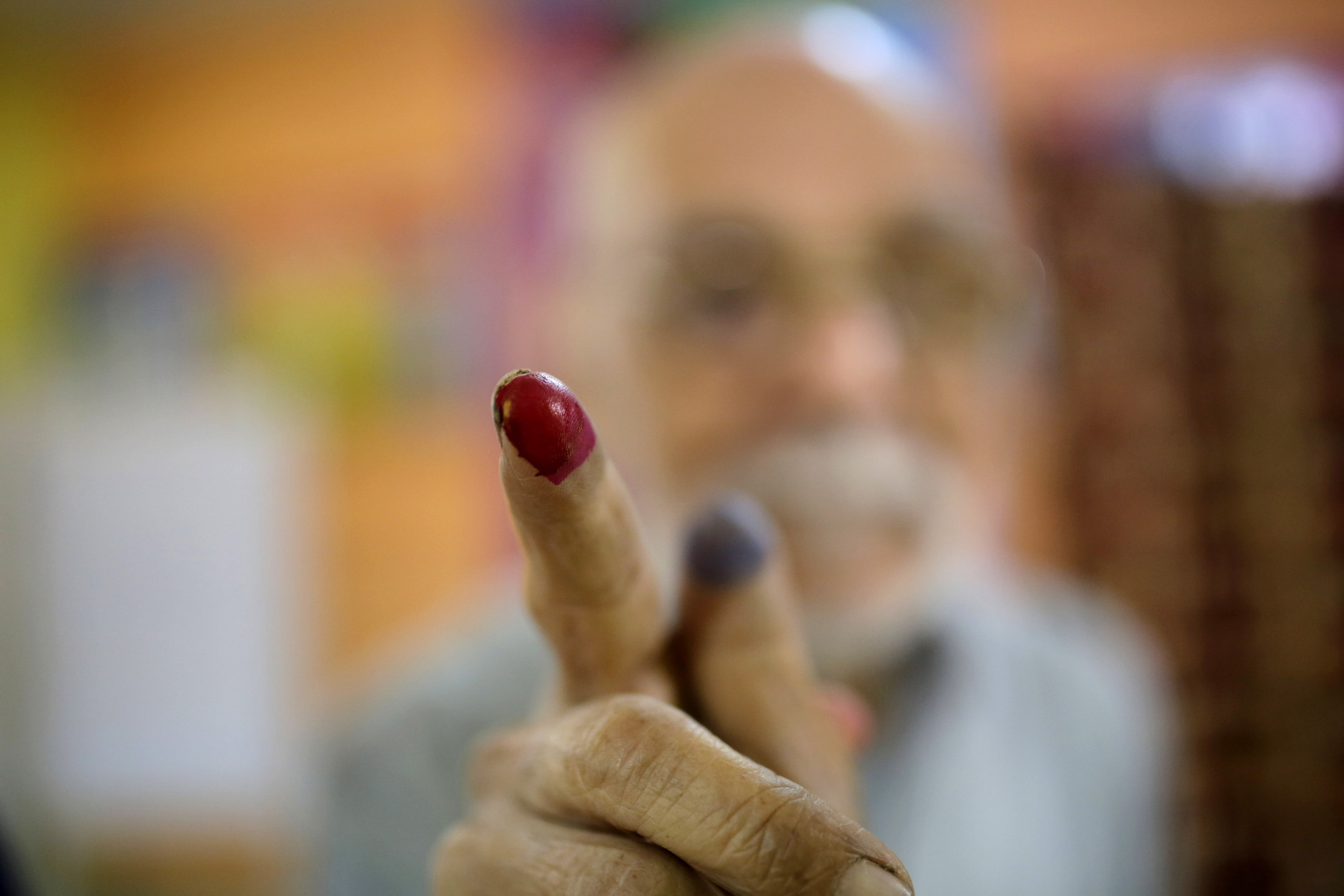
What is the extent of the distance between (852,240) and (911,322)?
8cm

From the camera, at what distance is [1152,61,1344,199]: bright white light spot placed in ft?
5.43

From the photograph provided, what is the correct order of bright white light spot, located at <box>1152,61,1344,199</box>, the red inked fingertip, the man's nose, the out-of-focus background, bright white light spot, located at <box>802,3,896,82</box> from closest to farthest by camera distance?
the red inked fingertip → the man's nose → bright white light spot, located at <box>802,3,896,82</box> → bright white light spot, located at <box>1152,61,1344,199</box> → the out-of-focus background

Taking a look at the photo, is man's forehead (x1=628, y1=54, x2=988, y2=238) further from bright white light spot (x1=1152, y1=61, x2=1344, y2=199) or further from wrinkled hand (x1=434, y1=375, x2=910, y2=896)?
bright white light spot (x1=1152, y1=61, x2=1344, y2=199)

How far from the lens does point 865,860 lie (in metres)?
0.16

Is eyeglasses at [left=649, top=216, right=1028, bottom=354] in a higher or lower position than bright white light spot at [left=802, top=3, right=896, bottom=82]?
lower

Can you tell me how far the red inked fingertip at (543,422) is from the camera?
0.15m

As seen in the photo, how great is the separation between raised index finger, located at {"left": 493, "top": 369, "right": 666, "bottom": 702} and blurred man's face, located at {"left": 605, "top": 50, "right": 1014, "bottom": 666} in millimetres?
408

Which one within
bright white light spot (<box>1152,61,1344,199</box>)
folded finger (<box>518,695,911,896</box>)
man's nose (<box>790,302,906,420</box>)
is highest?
bright white light spot (<box>1152,61,1344,199</box>)

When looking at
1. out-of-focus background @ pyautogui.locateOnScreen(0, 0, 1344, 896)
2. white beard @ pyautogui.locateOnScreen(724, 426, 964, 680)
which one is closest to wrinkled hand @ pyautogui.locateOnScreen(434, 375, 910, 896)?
white beard @ pyautogui.locateOnScreen(724, 426, 964, 680)

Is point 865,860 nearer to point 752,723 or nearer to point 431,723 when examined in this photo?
point 752,723

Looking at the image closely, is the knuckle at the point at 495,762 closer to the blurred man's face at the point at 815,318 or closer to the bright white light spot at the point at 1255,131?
the blurred man's face at the point at 815,318

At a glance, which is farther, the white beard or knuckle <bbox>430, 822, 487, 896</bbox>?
the white beard

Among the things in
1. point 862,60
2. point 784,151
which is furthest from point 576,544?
point 862,60

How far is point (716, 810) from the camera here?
0.16m
